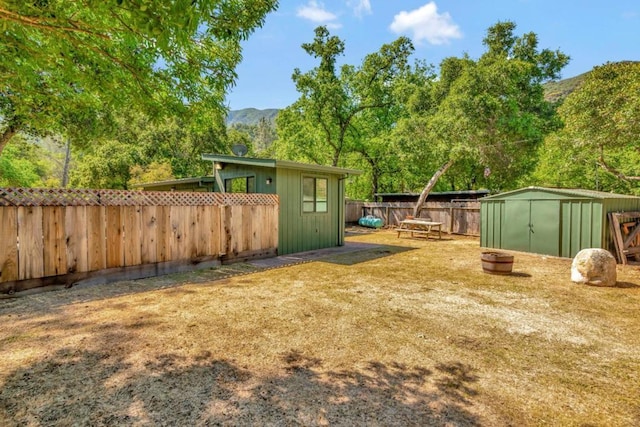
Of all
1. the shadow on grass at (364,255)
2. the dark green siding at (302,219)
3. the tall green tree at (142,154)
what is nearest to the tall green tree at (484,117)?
the shadow on grass at (364,255)

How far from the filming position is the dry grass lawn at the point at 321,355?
2.21m

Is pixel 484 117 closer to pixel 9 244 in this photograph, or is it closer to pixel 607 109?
pixel 607 109

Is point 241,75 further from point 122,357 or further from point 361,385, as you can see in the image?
point 361,385

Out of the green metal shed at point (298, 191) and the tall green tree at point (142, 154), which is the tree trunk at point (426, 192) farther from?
→ the tall green tree at point (142, 154)

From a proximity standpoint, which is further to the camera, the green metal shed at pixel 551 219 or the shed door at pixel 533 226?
the shed door at pixel 533 226

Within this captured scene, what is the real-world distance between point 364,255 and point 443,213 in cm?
816

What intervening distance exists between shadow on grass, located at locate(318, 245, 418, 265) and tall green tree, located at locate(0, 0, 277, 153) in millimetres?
4573

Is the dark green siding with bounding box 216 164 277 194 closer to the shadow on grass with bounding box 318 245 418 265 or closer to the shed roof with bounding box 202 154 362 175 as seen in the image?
the shed roof with bounding box 202 154 362 175

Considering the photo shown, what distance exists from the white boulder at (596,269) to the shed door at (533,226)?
2.77 m

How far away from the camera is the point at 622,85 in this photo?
10.4 meters

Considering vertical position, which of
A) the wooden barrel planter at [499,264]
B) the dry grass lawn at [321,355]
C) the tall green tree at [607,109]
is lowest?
the dry grass lawn at [321,355]

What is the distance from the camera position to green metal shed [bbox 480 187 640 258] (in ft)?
25.3

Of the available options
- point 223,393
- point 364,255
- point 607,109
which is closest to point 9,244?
point 223,393

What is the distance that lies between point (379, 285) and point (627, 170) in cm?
2410
